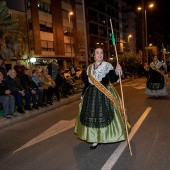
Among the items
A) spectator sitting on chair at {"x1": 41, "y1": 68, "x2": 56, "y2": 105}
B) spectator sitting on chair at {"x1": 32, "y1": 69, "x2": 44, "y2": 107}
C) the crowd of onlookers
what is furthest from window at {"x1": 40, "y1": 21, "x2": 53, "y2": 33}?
spectator sitting on chair at {"x1": 32, "y1": 69, "x2": 44, "y2": 107}

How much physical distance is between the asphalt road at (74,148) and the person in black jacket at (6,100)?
1.86 ft

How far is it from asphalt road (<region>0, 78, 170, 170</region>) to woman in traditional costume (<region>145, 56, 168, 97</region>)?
347cm

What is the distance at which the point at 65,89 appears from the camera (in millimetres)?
12164

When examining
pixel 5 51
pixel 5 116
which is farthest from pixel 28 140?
pixel 5 51

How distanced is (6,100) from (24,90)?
1.13 metres

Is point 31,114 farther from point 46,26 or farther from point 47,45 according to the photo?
point 46,26

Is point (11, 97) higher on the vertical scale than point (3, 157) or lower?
higher

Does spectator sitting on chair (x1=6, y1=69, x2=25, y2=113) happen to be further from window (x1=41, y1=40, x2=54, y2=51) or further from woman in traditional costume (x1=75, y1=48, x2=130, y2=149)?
window (x1=41, y1=40, x2=54, y2=51)

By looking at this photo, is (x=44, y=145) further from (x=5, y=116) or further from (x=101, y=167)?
(x=5, y=116)

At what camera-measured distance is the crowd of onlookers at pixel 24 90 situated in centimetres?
776

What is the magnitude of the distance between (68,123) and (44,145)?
191 cm

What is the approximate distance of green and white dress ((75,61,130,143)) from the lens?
451cm

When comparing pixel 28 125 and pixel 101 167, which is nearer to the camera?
pixel 101 167

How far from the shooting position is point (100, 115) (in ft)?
15.0
